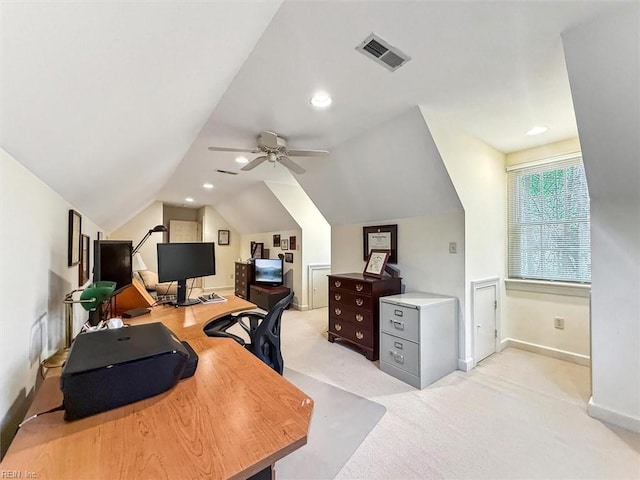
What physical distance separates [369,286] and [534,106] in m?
2.23

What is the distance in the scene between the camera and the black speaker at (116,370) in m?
0.80

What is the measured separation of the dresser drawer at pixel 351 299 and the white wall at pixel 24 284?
260cm

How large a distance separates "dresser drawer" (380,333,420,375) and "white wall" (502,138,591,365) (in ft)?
5.34

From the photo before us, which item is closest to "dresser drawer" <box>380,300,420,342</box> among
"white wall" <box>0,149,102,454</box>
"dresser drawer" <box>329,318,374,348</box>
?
"dresser drawer" <box>329,318,374,348</box>

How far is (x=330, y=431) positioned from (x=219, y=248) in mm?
6687

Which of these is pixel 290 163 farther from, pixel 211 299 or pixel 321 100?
pixel 211 299

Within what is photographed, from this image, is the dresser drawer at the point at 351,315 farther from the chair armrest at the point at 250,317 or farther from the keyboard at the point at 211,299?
the keyboard at the point at 211,299

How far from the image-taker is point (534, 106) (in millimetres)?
2283

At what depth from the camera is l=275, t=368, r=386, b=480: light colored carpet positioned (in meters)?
1.61

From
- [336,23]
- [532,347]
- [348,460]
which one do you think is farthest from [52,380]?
[532,347]

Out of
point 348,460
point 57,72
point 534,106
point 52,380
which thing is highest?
point 534,106

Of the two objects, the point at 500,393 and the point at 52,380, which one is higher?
the point at 52,380

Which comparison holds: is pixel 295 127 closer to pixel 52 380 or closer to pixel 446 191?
pixel 446 191

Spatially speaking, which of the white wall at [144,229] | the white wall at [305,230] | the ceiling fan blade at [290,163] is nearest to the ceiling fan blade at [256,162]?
the ceiling fan blade at [290,163]
